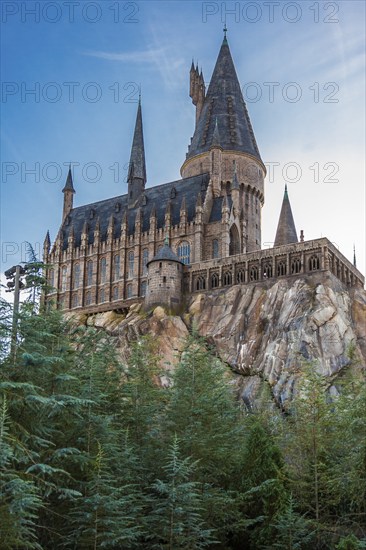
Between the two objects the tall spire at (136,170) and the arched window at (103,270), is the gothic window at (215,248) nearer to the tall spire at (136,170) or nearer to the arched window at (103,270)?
the arched window at (103,270)

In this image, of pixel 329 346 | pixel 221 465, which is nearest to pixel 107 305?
pixel 329 346

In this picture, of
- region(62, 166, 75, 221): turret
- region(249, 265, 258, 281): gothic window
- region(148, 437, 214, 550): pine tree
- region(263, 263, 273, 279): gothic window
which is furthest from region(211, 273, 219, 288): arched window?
region(148, 437, 214, 550): pine tree

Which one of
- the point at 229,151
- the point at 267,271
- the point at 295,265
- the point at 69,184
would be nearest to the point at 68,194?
the point at 69,184

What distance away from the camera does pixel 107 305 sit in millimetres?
78750

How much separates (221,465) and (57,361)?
10.0 meters

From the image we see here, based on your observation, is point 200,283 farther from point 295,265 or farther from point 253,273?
point 295,265

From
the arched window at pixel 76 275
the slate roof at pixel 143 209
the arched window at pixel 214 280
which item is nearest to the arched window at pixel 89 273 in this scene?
the arched window at pixel 76 275

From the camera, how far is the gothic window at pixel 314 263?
6406 centimetres

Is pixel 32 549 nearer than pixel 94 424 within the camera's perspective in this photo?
Yes

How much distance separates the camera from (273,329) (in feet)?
204

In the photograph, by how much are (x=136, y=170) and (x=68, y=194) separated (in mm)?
11346

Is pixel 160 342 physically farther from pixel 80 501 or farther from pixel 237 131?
pixel 80 501

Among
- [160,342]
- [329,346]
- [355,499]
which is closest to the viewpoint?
[355,499]

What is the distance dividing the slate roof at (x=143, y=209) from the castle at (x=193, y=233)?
15 cm
